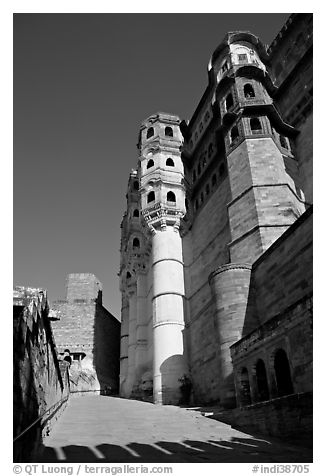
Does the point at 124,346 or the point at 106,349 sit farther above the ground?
the point at 106,349

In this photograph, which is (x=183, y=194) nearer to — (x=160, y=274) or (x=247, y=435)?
(x=160, y=274)

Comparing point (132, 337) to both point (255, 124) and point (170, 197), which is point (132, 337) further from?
point (255, 124)

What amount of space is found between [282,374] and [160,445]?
430 centimetres

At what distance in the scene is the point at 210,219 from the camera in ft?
74.7

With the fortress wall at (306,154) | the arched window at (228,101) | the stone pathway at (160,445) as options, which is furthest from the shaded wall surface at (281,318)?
the arched window at (228,101)

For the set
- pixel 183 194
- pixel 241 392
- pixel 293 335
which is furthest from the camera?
pixel 183 194

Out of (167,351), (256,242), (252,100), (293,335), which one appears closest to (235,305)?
(256,242)

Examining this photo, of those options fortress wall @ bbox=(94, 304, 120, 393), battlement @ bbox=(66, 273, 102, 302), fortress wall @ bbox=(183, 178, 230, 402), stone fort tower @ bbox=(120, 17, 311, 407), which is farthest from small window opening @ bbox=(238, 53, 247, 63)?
battlement @ bbox=(66, 273, 102, 302)

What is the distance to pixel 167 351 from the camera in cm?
2123

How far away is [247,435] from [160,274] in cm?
1505

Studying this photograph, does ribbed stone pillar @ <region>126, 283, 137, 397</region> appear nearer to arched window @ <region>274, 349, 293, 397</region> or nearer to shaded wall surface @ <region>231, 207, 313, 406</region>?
shaded wall surface @ <region>231, 207, 313, 406</region>

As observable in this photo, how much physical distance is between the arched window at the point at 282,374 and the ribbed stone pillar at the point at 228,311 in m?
3.22

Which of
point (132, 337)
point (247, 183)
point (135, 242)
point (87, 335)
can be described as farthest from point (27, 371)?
point (87, 335)
